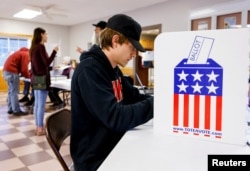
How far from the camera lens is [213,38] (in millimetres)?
833

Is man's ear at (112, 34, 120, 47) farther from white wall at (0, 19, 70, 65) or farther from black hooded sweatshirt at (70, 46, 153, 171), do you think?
white wall at (0, 19, 70, 65)

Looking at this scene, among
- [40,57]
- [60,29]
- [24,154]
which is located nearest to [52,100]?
[40,57]

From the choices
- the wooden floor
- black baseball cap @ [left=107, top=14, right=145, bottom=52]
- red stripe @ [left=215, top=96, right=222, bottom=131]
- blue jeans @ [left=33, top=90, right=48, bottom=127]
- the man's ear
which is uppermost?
black baseball cap @ [left=107, top=14, right=145, bottom=52]

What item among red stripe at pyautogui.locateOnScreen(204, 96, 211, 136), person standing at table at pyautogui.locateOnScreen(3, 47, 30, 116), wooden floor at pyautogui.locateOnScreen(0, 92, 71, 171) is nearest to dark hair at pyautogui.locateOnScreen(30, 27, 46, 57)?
wooden floor at pyautogui.locateOnScreen(0, 92, 71, 171)

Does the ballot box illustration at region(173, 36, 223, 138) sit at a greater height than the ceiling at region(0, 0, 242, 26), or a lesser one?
lesser

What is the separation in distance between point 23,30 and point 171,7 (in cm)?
520

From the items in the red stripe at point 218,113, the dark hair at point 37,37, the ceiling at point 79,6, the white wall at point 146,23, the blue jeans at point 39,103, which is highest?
the ceiling at point 79,6

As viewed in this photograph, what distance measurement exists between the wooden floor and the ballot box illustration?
1.73 m

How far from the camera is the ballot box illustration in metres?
0.84

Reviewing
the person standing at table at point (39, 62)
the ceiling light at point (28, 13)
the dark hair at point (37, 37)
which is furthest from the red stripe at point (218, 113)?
the ceiling light at point (28, 13)

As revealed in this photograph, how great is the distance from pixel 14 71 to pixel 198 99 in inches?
157

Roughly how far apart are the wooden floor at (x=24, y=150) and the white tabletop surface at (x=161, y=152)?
5.45 feet

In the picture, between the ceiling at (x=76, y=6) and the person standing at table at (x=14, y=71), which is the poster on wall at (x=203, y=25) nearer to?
the ceiling at (x=76, y=6)

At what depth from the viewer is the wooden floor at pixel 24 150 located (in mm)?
2316
